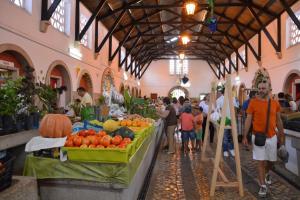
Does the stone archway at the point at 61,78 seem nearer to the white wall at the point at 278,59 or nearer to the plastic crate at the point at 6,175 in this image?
the plastic crate at the point at 6,175

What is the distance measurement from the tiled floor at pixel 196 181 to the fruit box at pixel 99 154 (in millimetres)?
1372

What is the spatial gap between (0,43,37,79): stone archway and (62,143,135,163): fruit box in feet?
13.2

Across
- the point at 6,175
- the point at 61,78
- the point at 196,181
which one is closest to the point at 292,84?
the point at 61,78

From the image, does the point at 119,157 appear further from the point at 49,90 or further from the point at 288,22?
the point at 288,22

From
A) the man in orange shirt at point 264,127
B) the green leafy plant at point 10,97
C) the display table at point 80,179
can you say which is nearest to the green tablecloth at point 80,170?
the display table at point 80,179

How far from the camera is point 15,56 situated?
22.2 ft

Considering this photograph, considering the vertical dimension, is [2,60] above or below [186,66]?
below

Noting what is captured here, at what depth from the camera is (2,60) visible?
626 cm

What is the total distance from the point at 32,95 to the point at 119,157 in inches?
59.0

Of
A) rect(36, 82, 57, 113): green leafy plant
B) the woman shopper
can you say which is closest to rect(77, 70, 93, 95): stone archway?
the woman shopper

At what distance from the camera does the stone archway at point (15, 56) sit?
624 cm

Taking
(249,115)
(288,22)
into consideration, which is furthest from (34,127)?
(288,22)

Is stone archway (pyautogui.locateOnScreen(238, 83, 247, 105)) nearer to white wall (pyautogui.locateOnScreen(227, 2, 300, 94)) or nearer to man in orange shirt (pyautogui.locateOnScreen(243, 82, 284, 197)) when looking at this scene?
white wall (pyautogui.locateOnScreen(227, 2, 300, 94))

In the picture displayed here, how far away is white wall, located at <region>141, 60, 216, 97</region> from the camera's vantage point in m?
28.3
